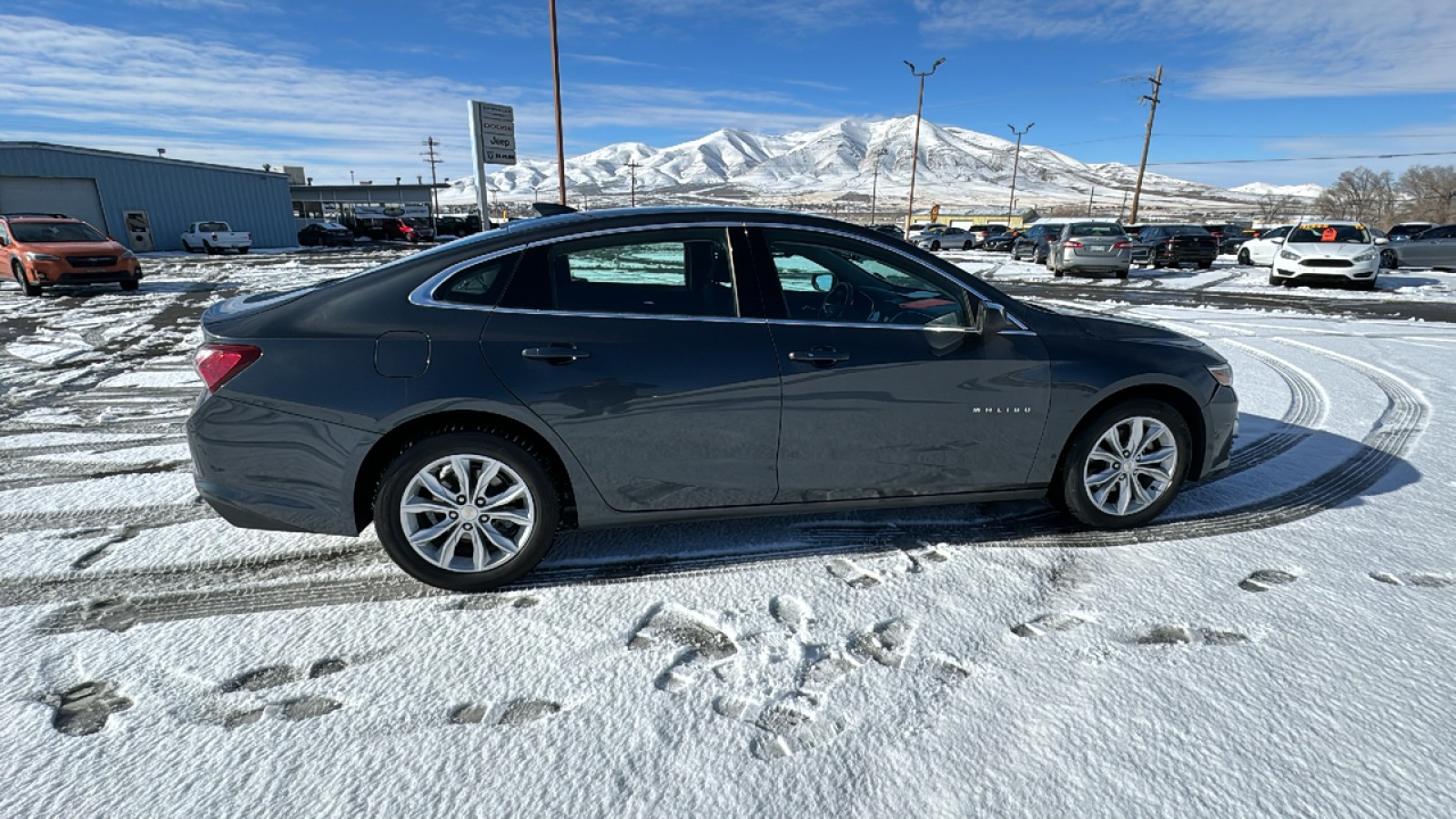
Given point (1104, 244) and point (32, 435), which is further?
point (1104, 244)

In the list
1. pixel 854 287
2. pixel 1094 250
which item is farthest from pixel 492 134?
pixel 854 287

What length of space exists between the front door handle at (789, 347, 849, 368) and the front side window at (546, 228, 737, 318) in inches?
12.6

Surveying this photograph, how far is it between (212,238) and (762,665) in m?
37.9

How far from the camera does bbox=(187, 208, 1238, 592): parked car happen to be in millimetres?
2662

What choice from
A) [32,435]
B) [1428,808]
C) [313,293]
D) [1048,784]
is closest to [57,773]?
[313,293]

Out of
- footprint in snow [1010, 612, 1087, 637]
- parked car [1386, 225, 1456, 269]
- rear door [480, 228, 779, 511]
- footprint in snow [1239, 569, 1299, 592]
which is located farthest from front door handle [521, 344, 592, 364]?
parked car [1386, 225, 1456, 269]

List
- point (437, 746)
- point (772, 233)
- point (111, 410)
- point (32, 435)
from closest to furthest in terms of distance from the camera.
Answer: point (437, 746) → point (772, 233) → point (32, 435) → point (111, 410)

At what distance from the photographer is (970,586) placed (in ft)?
9.41

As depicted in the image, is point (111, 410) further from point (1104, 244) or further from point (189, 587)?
point (1104, 244)

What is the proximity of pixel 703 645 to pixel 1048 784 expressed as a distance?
3.74 ft

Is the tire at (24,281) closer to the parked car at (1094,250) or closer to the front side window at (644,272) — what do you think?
the front side window at (644,272)

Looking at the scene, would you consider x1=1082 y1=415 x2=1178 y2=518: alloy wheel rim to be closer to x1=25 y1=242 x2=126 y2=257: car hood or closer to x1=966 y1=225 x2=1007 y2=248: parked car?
x1=25 y1=242 x2=126 y2=257: car hood

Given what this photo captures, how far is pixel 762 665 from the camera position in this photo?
2379 mm

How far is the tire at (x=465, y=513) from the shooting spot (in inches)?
107
